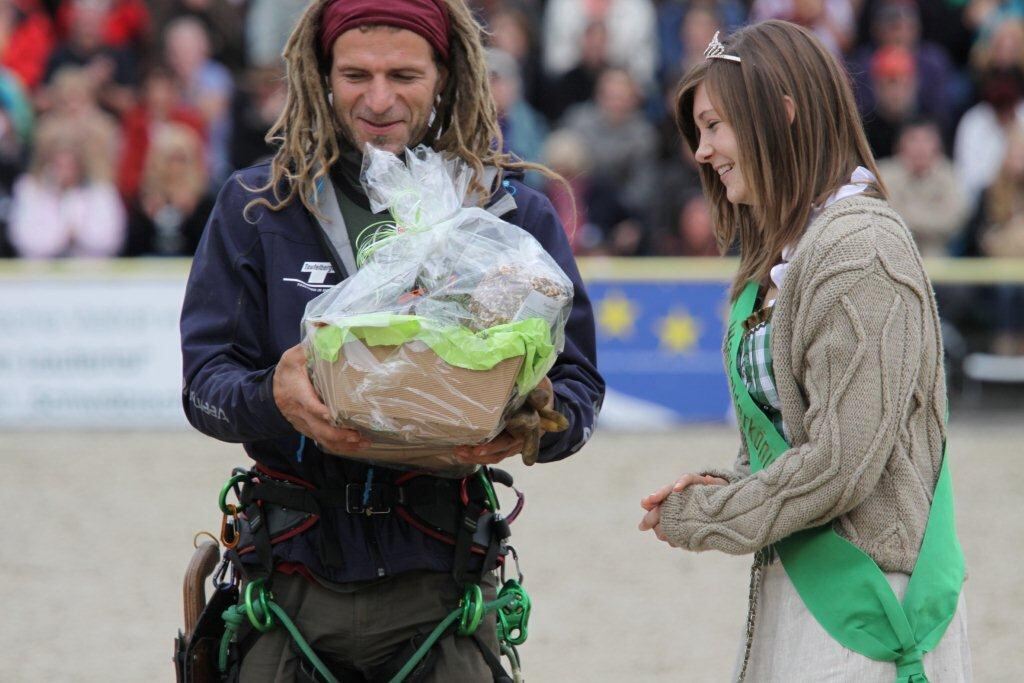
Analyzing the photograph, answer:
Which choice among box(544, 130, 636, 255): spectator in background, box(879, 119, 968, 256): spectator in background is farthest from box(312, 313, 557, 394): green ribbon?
box(879, 119, 968, 256): spectator in background

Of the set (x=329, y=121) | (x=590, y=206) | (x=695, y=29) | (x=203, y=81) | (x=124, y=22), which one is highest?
(x=329, y=121)

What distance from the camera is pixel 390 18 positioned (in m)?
2.91

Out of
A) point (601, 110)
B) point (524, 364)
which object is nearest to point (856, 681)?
point (524, 364)

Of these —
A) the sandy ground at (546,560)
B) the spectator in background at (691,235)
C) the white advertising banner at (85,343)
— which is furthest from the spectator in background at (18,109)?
the spectator in background at (691,235)

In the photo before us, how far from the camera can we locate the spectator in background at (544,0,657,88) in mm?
12648

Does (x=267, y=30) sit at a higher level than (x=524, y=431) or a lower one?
lower

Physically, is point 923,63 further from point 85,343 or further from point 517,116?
point 85,343

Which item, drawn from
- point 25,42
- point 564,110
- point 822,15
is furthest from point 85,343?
point 822,15

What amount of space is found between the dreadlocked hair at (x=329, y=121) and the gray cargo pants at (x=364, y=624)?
717 millimetres

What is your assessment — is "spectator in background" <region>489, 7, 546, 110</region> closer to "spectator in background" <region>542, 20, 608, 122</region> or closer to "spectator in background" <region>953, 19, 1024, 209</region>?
"spectator in background" <region>542, 20, 608, 122</region>

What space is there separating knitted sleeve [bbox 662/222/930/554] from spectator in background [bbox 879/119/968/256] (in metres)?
8.62

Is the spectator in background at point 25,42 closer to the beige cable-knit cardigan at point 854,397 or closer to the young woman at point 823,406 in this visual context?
the young woman at point 823,406

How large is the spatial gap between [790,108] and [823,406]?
575 millimetres

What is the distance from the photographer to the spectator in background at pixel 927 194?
1105 cm
